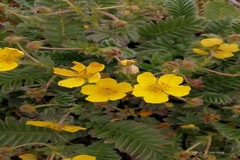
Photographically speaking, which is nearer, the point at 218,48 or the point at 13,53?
the point at 13,53

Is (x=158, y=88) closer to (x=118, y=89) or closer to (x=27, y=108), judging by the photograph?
(x=118, y=89)

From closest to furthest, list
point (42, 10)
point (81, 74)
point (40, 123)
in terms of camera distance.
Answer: point (40, 123), point (81, 74), point (42, 10)

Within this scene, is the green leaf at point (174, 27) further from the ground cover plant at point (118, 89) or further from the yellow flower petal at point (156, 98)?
the yellow flower petal at point (156, 98)

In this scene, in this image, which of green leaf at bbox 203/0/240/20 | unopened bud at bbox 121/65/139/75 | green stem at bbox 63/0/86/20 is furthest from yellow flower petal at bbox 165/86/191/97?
green leaf at bbox 203/0/240/20

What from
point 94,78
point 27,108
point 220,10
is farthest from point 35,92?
point 220,10

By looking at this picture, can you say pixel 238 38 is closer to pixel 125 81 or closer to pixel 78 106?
pixel 125 81

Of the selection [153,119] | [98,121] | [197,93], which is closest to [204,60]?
[197,93]

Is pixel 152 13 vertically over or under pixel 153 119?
over
